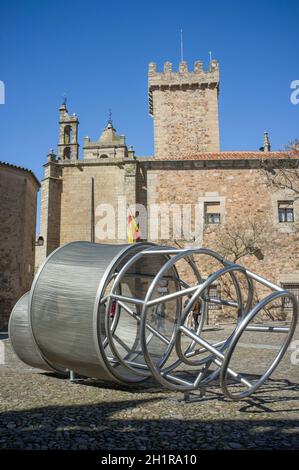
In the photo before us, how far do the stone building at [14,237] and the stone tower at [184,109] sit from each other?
1071cm

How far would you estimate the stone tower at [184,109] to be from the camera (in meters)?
26.5

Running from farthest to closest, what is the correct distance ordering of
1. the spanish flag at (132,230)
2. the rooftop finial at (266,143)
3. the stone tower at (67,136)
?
the rooftop finial at (266,143)
the stone tower at (67,136)
the spanish flag at (132,230)

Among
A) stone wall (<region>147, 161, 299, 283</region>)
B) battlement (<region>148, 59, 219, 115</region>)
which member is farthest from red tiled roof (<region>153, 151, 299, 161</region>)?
battlement (<region>148, 59, 219, 115</region>)

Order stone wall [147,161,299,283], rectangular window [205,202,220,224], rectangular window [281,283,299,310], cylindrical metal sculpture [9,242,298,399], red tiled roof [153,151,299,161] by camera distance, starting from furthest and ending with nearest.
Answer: red tiled roof [153,151,299,161]
rectangular window [205,202,220,224]
stone wall [147,161,299,283]
rectangular window [281,283,299,310]
cylindrical metal sculpture [9,242,298,399]

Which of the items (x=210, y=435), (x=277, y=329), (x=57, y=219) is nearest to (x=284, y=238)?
(x=57, y=219)

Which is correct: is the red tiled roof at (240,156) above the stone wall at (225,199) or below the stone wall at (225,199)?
above

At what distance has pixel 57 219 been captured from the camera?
20.6m

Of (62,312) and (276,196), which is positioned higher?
(276,196)

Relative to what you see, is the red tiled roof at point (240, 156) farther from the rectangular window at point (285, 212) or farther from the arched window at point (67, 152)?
the arched window at point (67, 152)

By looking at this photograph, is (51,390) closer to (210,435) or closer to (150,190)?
(210,435)

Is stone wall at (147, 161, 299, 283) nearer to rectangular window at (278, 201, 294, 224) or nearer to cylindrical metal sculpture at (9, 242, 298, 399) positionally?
rectangular window at (278, 201, 294, 224)

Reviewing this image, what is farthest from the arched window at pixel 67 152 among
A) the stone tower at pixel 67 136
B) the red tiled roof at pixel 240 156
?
the red tiled roof at pixel 240 156

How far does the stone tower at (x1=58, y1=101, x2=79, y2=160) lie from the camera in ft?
77.3
